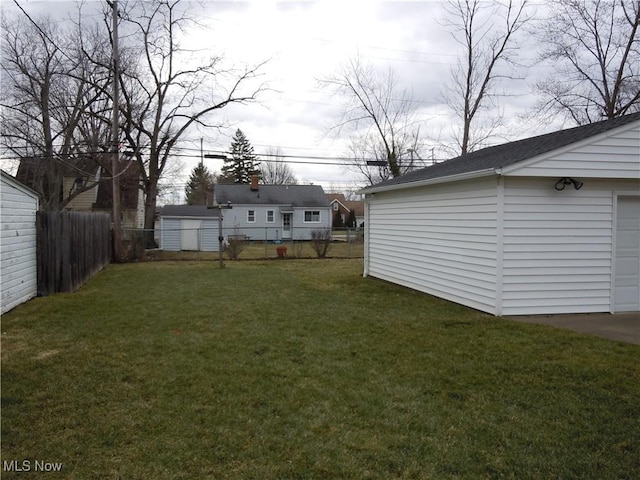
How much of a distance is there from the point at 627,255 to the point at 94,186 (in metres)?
24.5

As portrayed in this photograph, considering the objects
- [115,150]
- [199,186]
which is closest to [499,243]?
[115,150]

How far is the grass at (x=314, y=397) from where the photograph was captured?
2.96m

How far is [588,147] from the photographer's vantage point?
7184mm

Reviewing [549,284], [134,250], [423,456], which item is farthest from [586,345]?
[134,250]

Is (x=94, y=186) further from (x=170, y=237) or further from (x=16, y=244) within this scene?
(x=16, y=244)

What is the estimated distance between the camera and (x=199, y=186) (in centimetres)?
5409

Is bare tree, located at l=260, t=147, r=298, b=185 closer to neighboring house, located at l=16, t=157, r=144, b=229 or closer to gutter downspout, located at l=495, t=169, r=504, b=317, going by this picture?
neighboring house, located at l=16, t=157, r=144, b=229

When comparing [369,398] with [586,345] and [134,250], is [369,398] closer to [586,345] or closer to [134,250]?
[586,345]

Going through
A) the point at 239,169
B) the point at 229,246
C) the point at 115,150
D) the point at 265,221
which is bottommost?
the point at 229,246

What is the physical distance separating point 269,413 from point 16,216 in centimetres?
685

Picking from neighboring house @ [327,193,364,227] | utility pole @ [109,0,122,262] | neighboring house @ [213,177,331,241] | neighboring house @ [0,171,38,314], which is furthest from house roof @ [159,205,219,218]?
neighboring house @ [327,193,364,227]

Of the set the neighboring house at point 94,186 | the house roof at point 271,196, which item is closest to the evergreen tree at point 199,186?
the house roof at point 271,196

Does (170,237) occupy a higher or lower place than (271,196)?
lower

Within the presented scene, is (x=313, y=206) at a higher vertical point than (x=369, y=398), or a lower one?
higher
